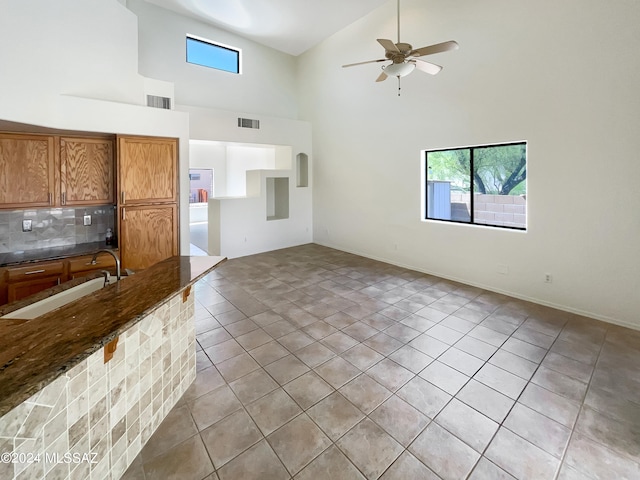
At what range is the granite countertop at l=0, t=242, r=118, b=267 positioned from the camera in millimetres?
3611

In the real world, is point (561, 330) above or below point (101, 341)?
below

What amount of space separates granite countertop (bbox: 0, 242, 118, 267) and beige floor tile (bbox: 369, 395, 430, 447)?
4.08 m

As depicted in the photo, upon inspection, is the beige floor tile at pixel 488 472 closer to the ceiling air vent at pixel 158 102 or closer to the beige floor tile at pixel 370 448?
the beige floor tile at pixel 370 448

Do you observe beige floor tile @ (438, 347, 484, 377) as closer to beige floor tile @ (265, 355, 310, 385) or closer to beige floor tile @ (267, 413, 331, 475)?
beige floor tile @ (265, 355, 310, 385)

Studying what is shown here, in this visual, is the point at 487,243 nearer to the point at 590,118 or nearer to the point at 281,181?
the point at 590,118

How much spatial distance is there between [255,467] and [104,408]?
0.92m

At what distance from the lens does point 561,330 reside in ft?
11.8

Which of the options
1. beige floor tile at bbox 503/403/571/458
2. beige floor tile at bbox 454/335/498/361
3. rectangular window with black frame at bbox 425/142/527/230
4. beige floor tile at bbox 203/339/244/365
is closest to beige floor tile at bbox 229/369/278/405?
beige floor tile at bbox 203/339/244/365

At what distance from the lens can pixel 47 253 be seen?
12.8ft

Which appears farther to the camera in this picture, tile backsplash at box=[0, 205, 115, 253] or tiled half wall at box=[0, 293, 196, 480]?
tile backsplash at box=[0, 205, 115, 253]

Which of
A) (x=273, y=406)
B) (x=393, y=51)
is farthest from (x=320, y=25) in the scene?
(x=273, y=406)

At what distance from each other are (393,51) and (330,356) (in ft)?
11.5

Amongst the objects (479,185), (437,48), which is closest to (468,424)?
(437,48)

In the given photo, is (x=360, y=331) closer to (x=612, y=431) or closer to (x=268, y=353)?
(x=268, y=353)
